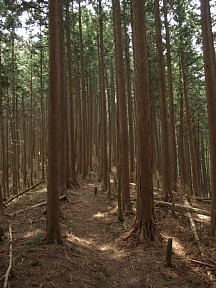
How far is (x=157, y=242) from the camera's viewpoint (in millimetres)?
7801

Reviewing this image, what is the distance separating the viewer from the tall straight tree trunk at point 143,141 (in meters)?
8.02

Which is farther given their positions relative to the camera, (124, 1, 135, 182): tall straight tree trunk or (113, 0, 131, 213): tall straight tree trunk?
(124, 1, 135, 182): tall straight tree trunk

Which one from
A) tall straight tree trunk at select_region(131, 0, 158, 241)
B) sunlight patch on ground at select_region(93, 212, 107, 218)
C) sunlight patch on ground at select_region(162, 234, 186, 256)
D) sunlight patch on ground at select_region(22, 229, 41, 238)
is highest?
tall straight tree trunk at select_region(131, 0, 158, 241)

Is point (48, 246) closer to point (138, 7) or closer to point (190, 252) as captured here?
point (190, 252)

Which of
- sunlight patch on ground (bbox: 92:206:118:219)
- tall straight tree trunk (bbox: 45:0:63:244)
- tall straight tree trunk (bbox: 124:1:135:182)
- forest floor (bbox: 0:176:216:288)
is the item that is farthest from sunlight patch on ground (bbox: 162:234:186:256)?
tall straight tree trunk (bbox: 124:1:135:182)

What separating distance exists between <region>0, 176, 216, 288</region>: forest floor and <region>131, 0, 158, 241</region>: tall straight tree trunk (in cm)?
64

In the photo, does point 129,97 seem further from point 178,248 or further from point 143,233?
point 178,248

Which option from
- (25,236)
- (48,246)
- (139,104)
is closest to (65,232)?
(25,236)

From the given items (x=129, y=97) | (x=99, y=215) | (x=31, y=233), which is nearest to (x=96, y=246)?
(x=31, y=233)

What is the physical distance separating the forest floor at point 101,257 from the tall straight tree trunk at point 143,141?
0.64 meters

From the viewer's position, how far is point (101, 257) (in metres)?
7.06

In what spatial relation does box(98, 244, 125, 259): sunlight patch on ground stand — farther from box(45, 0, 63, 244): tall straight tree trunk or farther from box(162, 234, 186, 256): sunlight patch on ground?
box(162, 234, 186, 256): sunlight patch on ground

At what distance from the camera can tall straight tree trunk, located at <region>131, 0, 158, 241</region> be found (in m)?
8.02

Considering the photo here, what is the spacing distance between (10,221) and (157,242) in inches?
203
